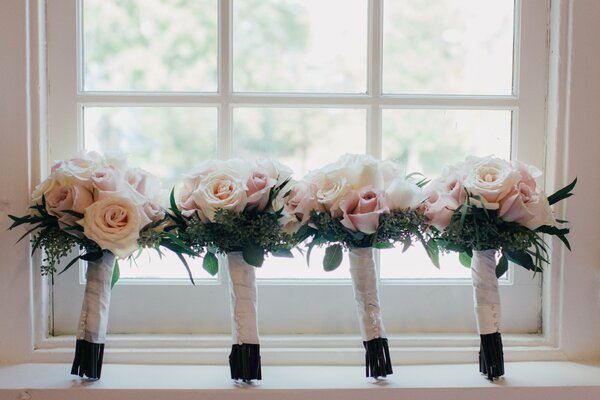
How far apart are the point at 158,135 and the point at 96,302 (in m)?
0.40

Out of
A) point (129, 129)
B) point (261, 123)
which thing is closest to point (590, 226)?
point (261, 123)

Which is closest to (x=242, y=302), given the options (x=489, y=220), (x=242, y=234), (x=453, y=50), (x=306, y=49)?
(x=242, y=234)

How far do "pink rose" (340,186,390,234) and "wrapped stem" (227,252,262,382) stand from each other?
0.71ft

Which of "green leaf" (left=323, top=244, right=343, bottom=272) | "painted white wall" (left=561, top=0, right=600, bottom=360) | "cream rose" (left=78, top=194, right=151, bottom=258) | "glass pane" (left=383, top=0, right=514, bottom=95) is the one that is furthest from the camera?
"glass pane" (left=383, top=0, right=514, bottom=95)

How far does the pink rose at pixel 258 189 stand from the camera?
3.48ft

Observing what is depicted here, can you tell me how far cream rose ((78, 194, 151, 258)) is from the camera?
1.02 metres

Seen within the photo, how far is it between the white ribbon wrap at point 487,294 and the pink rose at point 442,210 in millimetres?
102

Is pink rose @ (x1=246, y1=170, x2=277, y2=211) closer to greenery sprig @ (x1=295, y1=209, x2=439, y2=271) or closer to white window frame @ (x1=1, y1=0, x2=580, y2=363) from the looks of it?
greenery sprig @ (x1=295, y1=209, x2=439, y2=271)

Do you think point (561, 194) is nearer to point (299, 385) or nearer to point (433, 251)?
point (433, 251)

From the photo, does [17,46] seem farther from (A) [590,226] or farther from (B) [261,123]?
(A) [590,226]

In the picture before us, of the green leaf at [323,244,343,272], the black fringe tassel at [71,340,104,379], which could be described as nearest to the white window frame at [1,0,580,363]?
the black fringe tassel at [71,340,104,379]

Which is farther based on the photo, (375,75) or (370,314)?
(375,75)

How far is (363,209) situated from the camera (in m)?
1.04

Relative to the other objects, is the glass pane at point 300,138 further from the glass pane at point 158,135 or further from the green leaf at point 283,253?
the green leaf at point 283,253
